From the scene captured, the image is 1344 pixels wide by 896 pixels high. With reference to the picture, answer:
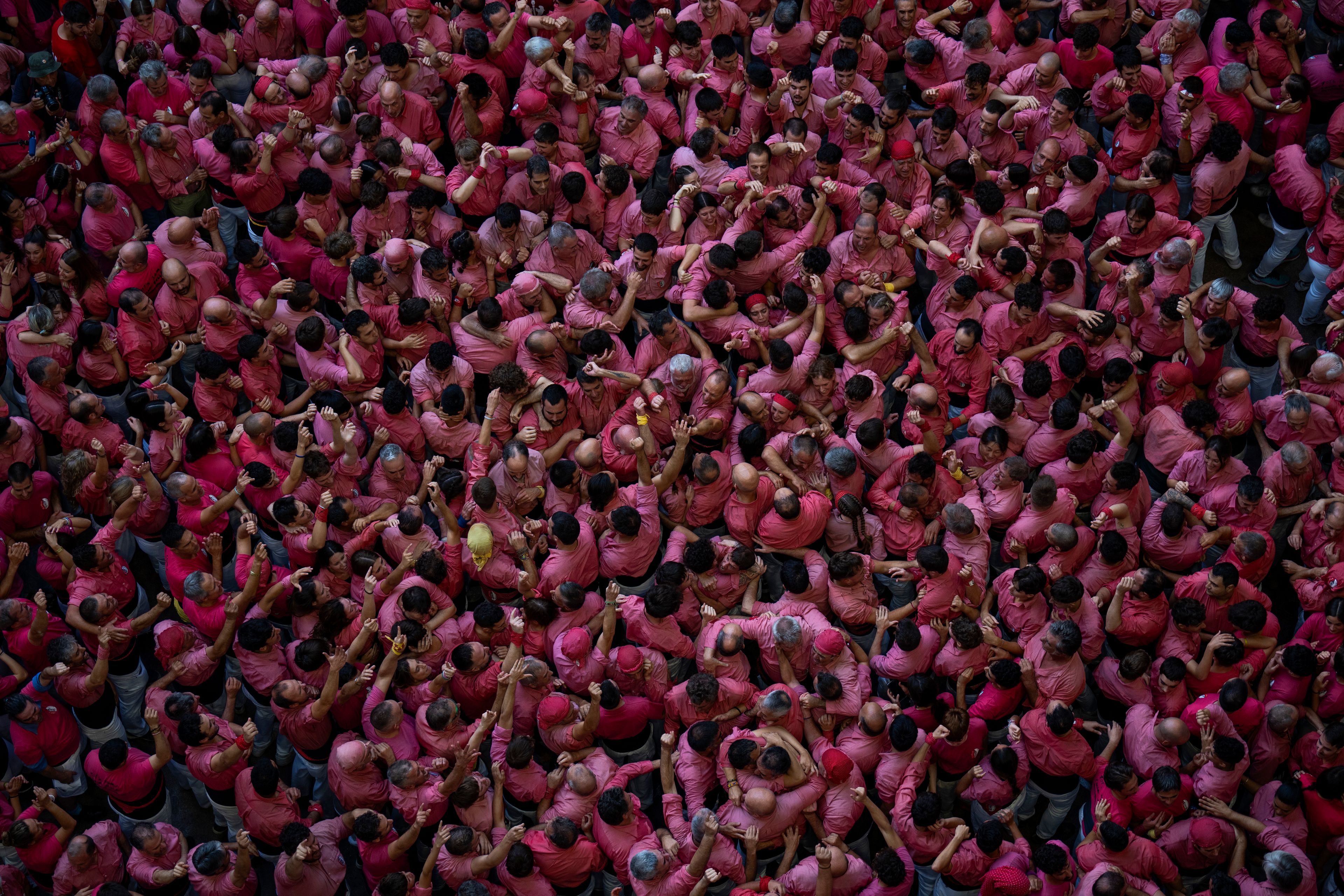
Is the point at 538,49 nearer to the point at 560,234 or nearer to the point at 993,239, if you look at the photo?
the point at 560,234

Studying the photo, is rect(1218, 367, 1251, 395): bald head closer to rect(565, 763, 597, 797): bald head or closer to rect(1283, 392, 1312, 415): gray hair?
rect(1283, 392, 1312, 415): gray hair

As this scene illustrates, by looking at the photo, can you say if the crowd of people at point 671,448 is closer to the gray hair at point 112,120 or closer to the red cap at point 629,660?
the gray hair at point 112,120

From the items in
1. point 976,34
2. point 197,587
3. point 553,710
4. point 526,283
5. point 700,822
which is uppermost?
point 976,34

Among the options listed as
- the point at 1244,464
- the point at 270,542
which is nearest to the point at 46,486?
the point at 270,542

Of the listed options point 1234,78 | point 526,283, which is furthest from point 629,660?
point 1234,78

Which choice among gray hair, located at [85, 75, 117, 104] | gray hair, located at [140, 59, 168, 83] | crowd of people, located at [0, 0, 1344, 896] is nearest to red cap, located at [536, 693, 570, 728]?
crowd of people, located at [0, 0, 1344, 896]

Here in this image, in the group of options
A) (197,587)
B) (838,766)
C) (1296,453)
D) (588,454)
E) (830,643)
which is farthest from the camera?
(588,454)

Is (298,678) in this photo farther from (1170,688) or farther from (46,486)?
(1170,688)
